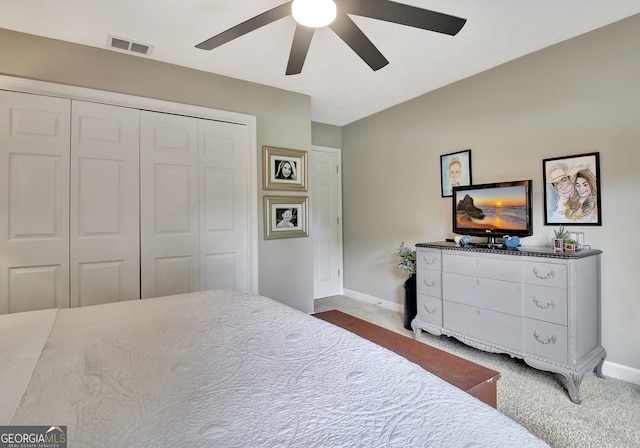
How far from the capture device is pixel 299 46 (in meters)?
1.96

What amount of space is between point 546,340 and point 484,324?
1.45 feet

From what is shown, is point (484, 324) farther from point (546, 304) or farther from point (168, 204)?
point (168, 204)

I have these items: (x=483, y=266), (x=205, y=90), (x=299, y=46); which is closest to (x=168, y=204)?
(x=205, y=90)

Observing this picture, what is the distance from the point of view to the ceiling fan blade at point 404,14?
5.02 feet

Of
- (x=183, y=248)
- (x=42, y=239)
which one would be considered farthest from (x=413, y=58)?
(x=42, y=239)

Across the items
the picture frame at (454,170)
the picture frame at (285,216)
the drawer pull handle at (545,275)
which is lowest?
the drawer pull handle at (545,275)

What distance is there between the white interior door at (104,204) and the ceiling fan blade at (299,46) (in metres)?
1.55

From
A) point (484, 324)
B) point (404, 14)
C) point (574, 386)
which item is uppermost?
point (404, 14)

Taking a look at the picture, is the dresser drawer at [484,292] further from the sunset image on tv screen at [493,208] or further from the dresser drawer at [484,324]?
the sunset image on tv screen at [493,208]

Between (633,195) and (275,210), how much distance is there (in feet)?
9.77

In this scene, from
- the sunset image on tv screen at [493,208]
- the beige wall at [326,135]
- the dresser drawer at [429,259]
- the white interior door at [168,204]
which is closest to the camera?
the sunset image on tv screen at [493,208]

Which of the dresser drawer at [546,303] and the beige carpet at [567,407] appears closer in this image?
the beige carpet at [567,407]

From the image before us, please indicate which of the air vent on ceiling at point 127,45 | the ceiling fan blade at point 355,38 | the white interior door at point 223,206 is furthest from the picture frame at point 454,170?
the air vent on ceiling at point 127,45
